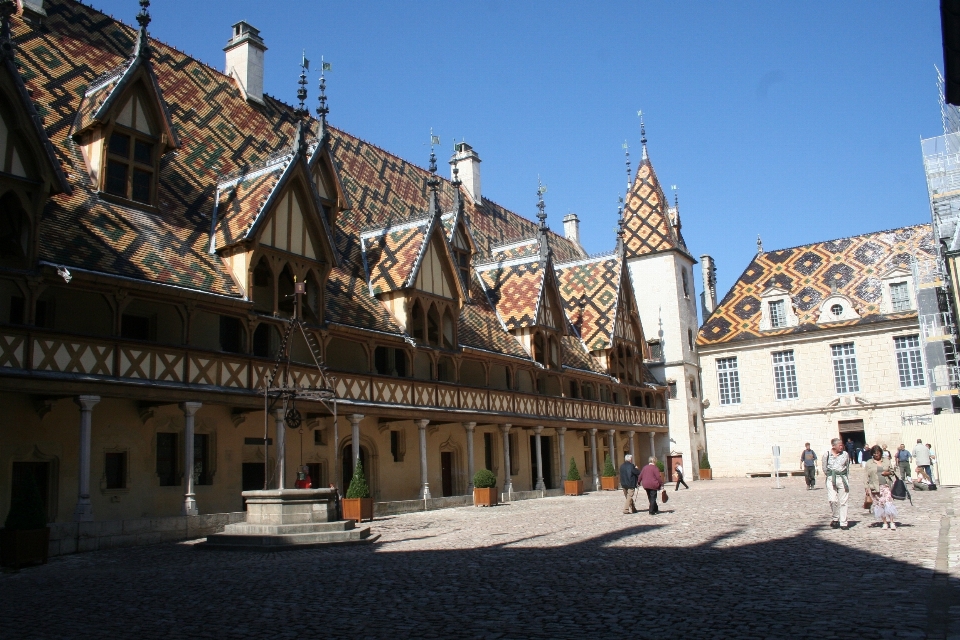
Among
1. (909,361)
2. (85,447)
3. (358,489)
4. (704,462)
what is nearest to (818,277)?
(909,361)

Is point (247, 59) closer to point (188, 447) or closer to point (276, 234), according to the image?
point (276, 234)

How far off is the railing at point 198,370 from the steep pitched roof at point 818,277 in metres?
21.0

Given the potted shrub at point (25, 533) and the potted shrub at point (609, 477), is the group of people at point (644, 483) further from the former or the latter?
the potted shrub at point (609, 477)

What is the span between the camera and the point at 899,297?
41844mm

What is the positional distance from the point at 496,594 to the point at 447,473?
20.6 meters

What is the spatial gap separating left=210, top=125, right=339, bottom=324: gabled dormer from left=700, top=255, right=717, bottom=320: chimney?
38270mm

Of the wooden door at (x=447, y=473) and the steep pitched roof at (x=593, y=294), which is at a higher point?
the steep pitched roof at (x=593, y=294)

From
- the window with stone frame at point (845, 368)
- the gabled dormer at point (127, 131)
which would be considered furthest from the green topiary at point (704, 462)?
the gabled dormer at point (127, 131)

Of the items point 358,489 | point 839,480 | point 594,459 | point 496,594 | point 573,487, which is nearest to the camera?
point 496,594

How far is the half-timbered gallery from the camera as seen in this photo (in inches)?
620

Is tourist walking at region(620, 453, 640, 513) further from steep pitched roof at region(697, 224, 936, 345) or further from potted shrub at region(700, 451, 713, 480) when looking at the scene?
steep pitched roof at region(697, 224, 936, 345)

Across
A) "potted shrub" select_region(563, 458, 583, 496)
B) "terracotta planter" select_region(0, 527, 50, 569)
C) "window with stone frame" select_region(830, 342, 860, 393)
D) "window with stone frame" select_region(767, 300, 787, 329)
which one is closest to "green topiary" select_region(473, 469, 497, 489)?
"potted shrub" select_region(563, 458, 583, 496)

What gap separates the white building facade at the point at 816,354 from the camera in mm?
41344

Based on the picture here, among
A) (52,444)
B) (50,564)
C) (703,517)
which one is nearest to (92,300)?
(52,444)
